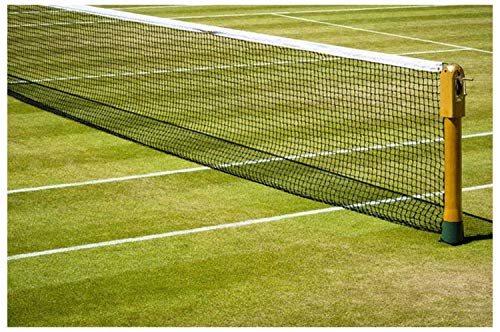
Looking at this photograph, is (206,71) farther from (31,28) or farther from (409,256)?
(409,256)

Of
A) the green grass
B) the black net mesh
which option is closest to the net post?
the green grass

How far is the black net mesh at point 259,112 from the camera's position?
11.5 m

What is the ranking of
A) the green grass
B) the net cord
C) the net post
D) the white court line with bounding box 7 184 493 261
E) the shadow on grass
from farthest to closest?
the net cord → the shadow on grass → the white court line with bounding box 7 184 493 261 → the net post → the green grass

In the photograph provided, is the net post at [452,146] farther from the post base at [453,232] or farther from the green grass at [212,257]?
the green grass at [212,257]

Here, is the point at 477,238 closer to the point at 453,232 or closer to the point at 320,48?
the point at 453,232

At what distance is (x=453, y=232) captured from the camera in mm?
9281

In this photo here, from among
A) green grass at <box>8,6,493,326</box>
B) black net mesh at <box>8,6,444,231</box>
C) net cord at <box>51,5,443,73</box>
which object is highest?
net cord at <box>51,5,443,73</box>

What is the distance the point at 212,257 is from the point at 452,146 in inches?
102

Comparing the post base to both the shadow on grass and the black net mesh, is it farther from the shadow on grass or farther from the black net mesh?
the black net mesh

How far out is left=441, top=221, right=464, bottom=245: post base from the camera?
365 inches

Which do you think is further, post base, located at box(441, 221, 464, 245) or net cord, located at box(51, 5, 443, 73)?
net cord, located at box(51, 5, 443, 73)

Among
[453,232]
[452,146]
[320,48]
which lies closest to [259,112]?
[320,48]

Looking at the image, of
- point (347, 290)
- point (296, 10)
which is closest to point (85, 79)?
point (347, 290)

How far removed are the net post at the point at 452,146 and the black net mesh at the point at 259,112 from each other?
20.7 inches
